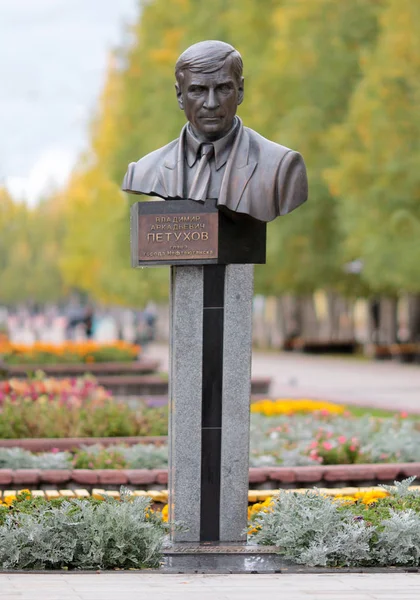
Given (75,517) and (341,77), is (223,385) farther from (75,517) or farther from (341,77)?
(341,77)

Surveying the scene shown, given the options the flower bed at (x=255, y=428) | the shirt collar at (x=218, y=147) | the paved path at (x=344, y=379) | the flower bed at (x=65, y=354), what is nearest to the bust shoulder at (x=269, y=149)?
the shirt collar at (x=218, y=147)

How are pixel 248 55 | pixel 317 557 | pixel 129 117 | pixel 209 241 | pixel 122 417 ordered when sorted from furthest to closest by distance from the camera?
pixel 129 117 < pixel 248 55 < pixel 122 417 < pixel 209 241 < pixel 317 557

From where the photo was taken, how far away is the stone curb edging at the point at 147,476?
1107cm

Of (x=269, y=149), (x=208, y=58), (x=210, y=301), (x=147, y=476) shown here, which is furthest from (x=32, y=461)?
(x=208, y=58)

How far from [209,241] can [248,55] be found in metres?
34.7

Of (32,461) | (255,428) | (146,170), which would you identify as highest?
(146,170)

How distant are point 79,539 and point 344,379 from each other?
2361cm

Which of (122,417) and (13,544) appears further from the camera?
(122,417)

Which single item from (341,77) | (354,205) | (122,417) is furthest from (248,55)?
(122,417)

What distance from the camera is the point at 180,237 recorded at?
885 centimetres

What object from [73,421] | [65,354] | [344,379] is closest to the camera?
[73,421]

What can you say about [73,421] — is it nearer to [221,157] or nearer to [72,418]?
[72,418]

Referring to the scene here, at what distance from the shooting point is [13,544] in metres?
7.73

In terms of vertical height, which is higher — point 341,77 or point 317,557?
point 341,77
